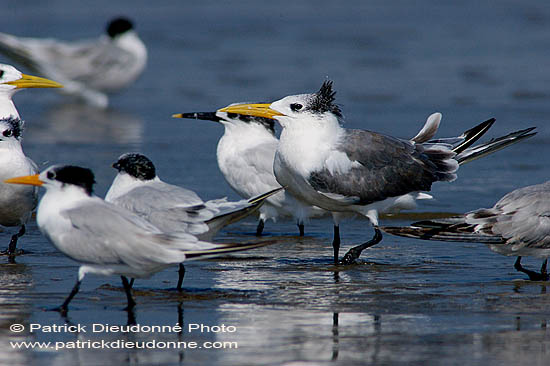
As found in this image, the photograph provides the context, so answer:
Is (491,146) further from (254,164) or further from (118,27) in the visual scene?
(118,27)

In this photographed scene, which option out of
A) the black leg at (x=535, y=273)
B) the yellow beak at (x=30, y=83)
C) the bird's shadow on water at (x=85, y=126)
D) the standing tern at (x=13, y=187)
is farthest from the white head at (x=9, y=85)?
the black leg at (x=535, y=273)

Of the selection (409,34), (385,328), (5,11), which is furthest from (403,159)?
(5,11)

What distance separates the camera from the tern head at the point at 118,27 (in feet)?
47.1

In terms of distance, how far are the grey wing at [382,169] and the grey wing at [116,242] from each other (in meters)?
1.71

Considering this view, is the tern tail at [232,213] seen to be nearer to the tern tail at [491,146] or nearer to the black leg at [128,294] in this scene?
the black leg at [128,294]

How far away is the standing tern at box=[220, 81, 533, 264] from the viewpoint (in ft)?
21.2

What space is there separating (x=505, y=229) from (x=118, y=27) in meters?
9.75

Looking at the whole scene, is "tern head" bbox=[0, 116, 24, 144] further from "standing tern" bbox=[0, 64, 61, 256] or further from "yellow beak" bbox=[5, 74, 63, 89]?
"yellow beak" bbox=[5, 74, 63, 89]

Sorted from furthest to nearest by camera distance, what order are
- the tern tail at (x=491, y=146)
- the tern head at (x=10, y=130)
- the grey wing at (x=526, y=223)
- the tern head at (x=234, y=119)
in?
the tern head at (x=234, y=119)
the tern tail at (x=491, y=146)
the tern head at (x=10, y=130)
the grey wing at (x=526, y=223)

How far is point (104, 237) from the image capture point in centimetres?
495

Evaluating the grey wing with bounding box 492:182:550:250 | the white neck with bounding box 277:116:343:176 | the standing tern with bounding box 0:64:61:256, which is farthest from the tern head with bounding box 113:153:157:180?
the grey wing with bounding box 492:182:550:250

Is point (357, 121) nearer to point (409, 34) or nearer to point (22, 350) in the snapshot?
point (409, 34)

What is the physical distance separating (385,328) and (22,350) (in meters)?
1.76

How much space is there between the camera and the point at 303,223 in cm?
743
